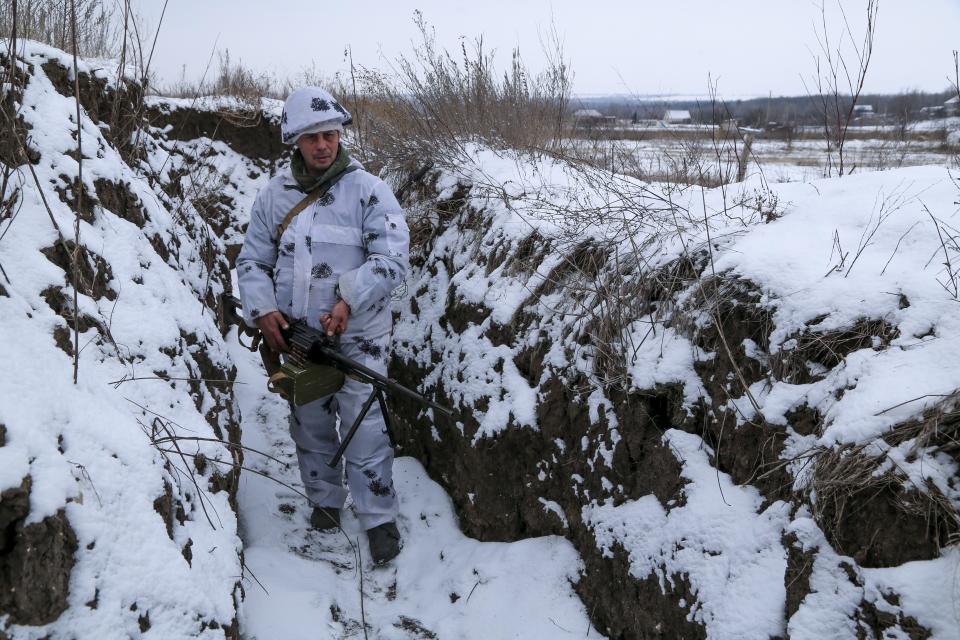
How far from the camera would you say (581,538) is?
242 centimetres

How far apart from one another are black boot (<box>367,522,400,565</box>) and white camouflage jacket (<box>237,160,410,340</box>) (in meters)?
0.89

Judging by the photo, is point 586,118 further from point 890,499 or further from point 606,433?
point 890,499

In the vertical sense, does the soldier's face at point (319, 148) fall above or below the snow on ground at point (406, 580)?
above

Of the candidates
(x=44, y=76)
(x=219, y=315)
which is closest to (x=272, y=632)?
(x=219, y=315)

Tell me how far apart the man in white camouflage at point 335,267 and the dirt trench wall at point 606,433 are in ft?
1.61

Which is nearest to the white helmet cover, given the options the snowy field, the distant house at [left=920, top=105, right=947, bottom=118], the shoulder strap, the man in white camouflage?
the man in white camouflage

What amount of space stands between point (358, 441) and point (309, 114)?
143 centimetres

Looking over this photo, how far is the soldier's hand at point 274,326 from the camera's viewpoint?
2.69m

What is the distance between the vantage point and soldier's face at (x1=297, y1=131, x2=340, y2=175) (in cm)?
266

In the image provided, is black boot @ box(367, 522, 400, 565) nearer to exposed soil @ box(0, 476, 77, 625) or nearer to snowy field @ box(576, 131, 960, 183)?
exposed soil @ box(0, 476, 77, 625)

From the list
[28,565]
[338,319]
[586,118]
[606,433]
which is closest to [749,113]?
[586,118]

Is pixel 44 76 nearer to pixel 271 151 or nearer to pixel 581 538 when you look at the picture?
pixel 581 538

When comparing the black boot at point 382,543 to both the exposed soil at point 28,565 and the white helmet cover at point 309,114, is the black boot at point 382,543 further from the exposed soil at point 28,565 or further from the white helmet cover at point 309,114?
the white helmet cover at point 309,114

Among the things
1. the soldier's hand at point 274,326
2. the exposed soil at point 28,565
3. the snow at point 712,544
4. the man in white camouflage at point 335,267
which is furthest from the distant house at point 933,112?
the exposed soil at point 28,565
